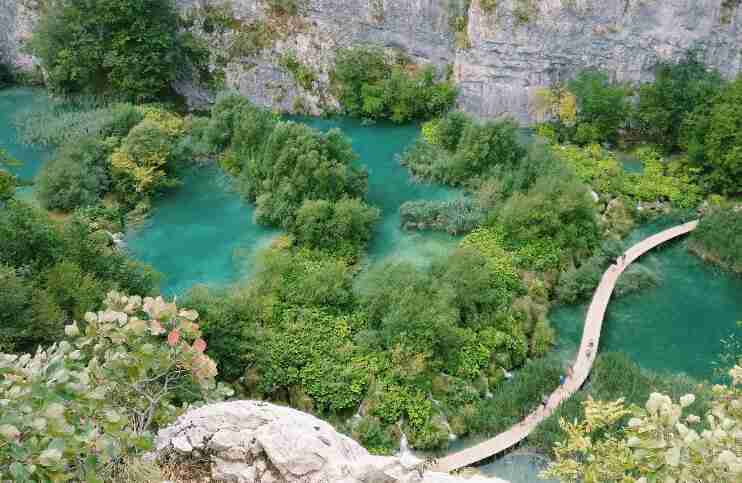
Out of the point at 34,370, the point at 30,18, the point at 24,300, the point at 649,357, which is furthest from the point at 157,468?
the point at 30,18

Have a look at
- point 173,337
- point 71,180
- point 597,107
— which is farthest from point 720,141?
point 173,337

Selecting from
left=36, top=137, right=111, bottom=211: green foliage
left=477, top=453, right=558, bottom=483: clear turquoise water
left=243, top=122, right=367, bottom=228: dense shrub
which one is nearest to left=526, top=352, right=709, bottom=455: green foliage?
left=477, top=453, right=558, bottom=483: clear turquoise water

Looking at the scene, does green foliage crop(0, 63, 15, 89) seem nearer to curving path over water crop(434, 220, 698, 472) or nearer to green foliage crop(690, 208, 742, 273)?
curving path over water crop(434, 220, 698, 472)

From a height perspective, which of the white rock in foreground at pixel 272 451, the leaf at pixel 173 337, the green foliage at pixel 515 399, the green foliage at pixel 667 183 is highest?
the leaf at pixel 173 337

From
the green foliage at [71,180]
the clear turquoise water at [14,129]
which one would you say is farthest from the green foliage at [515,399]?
the clear turquoise water at [14,129]

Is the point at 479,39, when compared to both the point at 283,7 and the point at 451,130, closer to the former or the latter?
the point at 451,130

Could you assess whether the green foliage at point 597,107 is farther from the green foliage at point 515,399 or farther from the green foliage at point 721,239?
the green foliage at point 515,399

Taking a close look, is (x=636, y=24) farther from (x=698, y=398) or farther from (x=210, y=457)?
(x=210, y=457)
